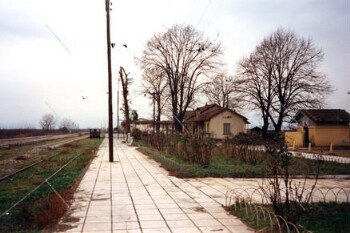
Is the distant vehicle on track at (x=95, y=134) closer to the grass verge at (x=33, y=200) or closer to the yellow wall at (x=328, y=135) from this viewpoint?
the yellow wall at (x=328, y=135)

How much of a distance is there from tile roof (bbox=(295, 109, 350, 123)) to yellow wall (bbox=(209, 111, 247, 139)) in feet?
43.5

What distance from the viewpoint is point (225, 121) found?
54594 millimetres

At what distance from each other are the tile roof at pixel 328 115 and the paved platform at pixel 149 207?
94.4 feet

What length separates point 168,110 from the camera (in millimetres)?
71125

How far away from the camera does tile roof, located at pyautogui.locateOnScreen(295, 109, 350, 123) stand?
39.2 metres

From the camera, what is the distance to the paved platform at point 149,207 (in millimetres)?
7473

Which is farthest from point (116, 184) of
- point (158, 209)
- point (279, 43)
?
point (279, 43)

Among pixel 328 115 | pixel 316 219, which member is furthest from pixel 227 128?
pixel 316 219

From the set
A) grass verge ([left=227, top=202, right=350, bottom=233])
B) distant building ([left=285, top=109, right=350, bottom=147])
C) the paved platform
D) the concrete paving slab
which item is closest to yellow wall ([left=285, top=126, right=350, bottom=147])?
distant building ([left=285, top=109, right=350, bottom=147])

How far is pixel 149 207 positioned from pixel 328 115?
1383 inches

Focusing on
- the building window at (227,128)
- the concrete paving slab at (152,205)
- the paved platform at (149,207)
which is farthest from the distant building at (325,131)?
the paved platform at (149,207)

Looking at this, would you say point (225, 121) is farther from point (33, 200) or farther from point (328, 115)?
point (33, 200)

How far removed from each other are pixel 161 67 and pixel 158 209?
4484cm

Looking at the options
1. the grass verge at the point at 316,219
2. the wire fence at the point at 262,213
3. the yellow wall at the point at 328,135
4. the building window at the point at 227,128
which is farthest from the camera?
the building window at the point at 227,128
